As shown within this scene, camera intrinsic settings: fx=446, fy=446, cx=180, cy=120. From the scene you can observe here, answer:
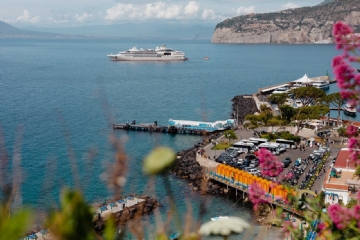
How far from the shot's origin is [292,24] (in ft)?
482

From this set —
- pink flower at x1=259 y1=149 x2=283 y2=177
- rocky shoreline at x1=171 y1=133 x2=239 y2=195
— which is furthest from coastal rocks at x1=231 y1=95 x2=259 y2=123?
pink flower at x1=259 y1=149 x2=283 y2=177

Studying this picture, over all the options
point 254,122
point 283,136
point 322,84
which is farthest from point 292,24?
point 283,136

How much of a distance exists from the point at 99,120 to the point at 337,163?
1850 cm

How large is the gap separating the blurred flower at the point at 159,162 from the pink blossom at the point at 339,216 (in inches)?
51.9

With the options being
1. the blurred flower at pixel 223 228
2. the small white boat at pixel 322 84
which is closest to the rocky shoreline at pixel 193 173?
the blurred flower at pixel 223 228

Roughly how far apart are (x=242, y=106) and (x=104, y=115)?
34.2 metres

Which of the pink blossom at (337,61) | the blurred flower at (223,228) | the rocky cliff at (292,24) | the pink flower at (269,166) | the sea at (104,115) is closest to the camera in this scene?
the blurred flower at (223,228)

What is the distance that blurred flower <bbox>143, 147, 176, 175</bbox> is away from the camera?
40.9 inches

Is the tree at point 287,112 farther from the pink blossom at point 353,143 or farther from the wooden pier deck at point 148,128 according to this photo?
the pink blossom at point 353,143

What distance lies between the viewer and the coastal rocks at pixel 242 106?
31959 millimetres

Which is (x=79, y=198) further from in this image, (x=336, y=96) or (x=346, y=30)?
(x=336, y=96)

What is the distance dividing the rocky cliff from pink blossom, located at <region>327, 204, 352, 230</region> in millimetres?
144258

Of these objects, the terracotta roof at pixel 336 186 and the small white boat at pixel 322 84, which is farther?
the small white boat at pixel 322 84

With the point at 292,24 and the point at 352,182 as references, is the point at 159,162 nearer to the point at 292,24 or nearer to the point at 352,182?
the point at 352,182
